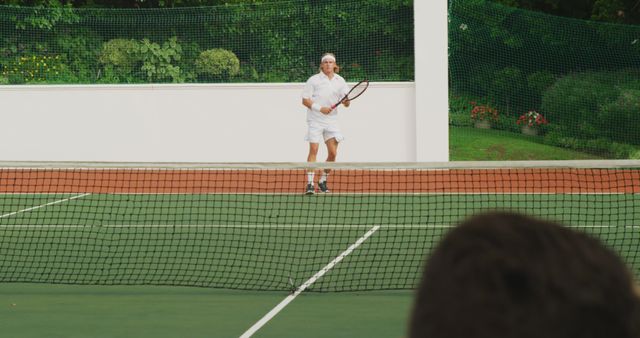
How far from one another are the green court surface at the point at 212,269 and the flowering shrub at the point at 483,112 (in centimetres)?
607

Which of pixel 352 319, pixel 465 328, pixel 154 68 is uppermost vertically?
pixel 154 68

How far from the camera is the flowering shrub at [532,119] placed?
18.2m

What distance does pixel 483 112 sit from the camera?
18234 millimetres

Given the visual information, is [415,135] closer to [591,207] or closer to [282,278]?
[591,207]

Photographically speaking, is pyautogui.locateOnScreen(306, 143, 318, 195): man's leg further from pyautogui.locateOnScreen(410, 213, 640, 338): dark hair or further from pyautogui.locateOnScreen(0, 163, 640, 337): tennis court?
pyautogui.locateOnScreen(410, 213, 640, 338): dark hair

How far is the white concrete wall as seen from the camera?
16.7m

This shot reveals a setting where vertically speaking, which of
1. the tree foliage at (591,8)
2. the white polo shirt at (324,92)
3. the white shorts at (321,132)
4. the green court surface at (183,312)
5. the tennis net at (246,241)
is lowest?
the green court surface at (183,312)

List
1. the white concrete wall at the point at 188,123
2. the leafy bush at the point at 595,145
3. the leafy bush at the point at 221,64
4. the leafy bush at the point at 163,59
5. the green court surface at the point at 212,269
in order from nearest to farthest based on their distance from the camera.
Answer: the green court surface at the point at 212,269 → the white concrete wall at the point at 188,123 → the leafy bush at the point at 595,145 → the leafy bush at the point at 221,64 → the leafy bush at the point at 163,59

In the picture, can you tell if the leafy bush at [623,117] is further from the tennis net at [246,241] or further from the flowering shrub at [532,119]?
the tennis net at [246,241]

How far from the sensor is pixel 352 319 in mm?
5902

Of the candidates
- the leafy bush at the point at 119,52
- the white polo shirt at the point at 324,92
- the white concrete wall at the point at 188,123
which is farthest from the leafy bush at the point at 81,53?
the white polo shirt at the point at 324,92

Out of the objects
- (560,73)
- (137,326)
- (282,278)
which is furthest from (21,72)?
(137,326)

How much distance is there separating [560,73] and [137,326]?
14049 mm

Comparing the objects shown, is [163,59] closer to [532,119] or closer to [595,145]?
[532,119]
